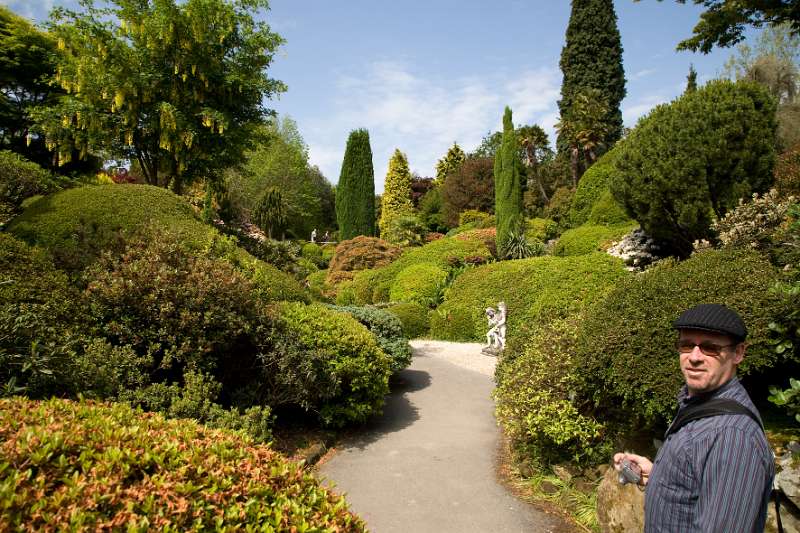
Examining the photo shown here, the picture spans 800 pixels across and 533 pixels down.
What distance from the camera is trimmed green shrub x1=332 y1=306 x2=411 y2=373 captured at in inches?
360

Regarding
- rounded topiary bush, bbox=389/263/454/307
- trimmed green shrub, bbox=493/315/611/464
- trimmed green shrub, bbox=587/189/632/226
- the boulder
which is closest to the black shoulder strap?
the boulder

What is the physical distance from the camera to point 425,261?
64.5ft

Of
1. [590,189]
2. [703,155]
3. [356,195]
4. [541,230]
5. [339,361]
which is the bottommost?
[339,361]

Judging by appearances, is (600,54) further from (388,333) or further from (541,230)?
(388,333)

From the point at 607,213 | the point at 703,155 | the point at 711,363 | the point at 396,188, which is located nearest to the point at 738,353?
the point at 711,363

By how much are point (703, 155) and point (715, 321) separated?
7837mm

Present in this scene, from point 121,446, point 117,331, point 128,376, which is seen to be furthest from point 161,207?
point 121,446

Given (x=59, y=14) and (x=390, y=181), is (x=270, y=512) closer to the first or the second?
(x=59, y=14)

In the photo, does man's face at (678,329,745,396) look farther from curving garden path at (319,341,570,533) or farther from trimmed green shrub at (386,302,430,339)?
trimmed green shrub at (386,302,430,339)

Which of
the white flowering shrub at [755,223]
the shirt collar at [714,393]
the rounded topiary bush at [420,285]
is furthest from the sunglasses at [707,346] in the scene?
the rounded topiary bush at [420,285]

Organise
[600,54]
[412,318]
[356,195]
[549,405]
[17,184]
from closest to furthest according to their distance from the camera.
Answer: [549,405], [17,184], [412,318], [356,195], [600,54]

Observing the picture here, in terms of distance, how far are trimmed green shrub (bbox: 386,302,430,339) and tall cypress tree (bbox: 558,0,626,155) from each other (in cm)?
2430

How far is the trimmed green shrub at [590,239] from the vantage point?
585 inches

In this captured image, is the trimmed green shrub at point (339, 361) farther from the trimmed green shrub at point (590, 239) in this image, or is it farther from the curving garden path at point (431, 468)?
the trimmed green shrub at point (590, 239)
